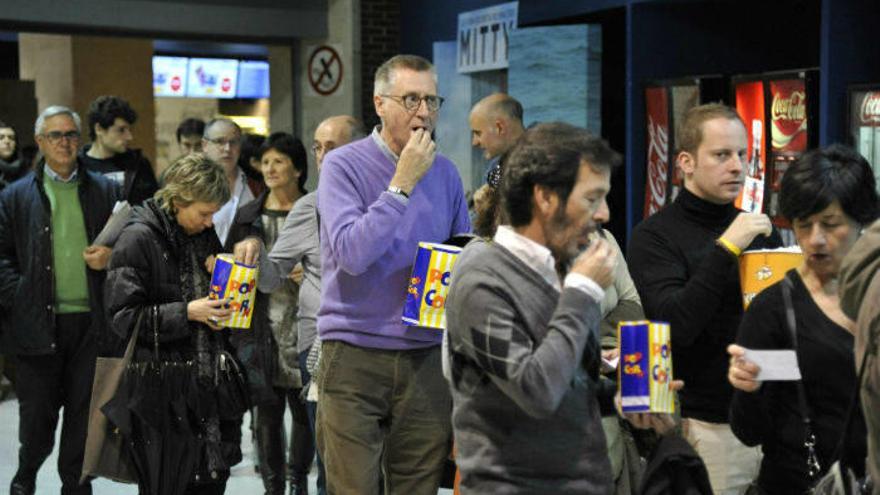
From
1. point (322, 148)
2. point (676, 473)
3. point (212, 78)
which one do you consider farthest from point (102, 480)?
point (212, 78)

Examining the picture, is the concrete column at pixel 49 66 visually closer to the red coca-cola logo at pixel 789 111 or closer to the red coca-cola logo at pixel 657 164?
the red coca-cola logo at pixel 657 164

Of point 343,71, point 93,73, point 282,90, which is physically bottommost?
point 282,90

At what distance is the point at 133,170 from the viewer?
7090 mm

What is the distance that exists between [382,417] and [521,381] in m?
1.51

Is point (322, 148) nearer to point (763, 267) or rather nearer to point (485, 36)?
point (763, 267)

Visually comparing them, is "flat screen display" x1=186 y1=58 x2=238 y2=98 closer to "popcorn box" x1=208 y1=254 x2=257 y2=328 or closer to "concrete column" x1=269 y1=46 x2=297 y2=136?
"concrete column" x1=269 y1=46 x2=297 y2=136

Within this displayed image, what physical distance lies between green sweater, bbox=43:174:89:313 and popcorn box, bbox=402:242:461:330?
2693 millimetres

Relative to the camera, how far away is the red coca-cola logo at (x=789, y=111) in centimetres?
716

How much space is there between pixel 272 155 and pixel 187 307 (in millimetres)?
1850

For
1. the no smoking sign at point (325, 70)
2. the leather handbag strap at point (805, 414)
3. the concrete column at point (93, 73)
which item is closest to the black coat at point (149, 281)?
the leather handbag strap at point (805, 414)

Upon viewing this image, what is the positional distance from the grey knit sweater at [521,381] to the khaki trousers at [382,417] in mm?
1192

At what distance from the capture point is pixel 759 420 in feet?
10.6

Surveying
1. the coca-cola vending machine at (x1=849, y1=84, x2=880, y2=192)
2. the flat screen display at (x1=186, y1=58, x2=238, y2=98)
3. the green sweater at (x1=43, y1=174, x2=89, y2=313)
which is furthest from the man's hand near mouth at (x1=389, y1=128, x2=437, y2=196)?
the flat screen display at (x1=186, y1=58, x2=238, y2=98)

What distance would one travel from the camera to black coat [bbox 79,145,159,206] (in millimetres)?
6969
